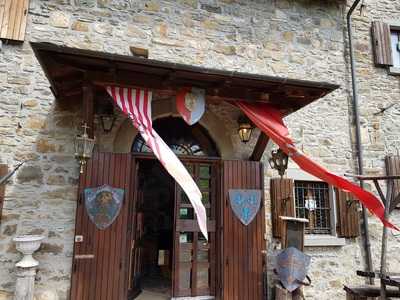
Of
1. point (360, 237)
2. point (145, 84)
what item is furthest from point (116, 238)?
point (360, 237)

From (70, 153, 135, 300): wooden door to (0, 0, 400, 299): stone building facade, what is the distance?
31cm

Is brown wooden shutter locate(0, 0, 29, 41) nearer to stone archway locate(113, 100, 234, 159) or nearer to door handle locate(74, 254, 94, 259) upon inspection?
stone archway locate(113, 100, 234, 159)

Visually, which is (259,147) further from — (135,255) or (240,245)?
(135,255)

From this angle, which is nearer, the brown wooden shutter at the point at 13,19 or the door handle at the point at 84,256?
the door handle at the point at 84,256

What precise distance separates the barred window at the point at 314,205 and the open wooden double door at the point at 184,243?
105 cm

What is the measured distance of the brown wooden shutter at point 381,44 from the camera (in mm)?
6148

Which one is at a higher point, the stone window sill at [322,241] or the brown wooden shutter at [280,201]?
the brown wooden shutter at [280,201]

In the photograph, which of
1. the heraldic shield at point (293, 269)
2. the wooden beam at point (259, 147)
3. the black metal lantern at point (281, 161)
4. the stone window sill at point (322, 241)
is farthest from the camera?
the stone window sill at point (322, 241)

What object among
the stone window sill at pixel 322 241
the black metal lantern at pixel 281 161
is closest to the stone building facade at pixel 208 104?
the stone window sill at pixel 322 241

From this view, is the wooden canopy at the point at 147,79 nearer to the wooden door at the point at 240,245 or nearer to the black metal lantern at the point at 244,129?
the black metal lantern at the point at 244,129

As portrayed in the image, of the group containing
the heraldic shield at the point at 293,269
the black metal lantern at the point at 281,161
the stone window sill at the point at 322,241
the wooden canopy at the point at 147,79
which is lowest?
the heraldic shield at the point at 293,269

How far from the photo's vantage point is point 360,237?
5379 millimetres

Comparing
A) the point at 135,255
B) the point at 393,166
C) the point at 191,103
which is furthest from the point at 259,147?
the point at 393,166

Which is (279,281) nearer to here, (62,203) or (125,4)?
(62,203)
